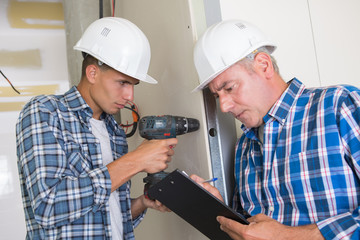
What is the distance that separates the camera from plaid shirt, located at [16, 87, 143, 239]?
1.15 meters

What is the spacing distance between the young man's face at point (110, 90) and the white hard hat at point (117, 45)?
1.9 inches

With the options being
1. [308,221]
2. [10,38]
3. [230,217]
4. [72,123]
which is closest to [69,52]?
[10,38]

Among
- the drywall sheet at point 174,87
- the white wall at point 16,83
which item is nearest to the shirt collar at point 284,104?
the drywall sheet at point 174,87

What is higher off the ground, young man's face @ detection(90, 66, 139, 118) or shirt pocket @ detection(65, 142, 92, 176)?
young man's face @ detection(90, 66, 139, 118)

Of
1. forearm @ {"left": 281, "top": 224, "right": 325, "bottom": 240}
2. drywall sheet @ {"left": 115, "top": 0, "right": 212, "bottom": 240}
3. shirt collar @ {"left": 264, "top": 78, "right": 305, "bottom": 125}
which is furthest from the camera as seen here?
drywall sheet @ {"left": 115, "top": 0, "right": 212, "bottom": 240}

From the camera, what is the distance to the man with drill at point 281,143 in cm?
104

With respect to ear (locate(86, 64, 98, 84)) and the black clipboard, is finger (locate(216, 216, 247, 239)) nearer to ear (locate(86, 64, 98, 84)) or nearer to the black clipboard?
the black clipboard

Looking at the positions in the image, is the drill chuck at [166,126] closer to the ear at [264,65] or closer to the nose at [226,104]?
the nose at [226,104]

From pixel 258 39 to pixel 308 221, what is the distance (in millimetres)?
692

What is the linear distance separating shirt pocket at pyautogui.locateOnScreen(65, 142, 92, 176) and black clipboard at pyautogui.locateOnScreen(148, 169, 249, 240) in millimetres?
274

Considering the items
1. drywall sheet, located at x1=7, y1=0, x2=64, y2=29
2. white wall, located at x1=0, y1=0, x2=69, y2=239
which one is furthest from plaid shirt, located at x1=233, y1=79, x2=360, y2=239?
drywall sheet, located at x1=7, y1=0, x2=64, y2=29

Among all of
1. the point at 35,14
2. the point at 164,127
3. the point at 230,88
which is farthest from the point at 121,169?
the point at 35,14

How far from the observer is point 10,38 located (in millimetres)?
3244

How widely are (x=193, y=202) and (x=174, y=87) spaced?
65cm
